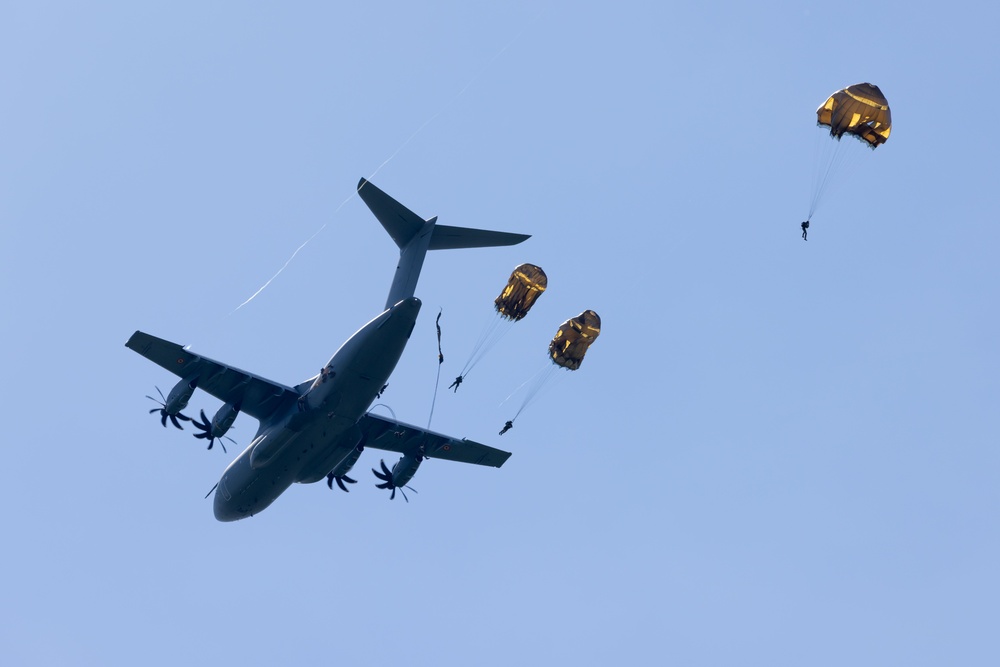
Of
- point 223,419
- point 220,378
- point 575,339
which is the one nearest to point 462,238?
point 575,339

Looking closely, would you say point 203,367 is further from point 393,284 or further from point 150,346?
point 393,284

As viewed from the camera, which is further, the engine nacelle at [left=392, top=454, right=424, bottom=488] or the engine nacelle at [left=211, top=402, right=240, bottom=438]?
the engine nacelle at [left=392, top=454, right=424, bottom=488]

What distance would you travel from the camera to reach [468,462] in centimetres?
5238

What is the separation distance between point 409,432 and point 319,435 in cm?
745

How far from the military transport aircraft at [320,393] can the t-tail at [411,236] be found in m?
0.04

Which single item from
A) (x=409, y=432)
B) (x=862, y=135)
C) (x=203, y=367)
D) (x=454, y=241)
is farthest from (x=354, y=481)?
(x=862, y=135)

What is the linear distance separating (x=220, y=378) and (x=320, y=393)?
5.56 m

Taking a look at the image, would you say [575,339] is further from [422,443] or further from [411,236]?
[422,443]

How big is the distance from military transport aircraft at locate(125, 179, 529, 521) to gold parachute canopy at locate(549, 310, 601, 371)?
155 inches

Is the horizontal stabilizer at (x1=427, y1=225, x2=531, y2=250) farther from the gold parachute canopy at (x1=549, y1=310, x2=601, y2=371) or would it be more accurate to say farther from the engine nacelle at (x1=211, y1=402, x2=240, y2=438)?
the engine nacelle at (x1=211, y1=402, x2=240, y2=438)

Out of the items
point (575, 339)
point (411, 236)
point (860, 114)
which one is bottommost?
point (411, 236)

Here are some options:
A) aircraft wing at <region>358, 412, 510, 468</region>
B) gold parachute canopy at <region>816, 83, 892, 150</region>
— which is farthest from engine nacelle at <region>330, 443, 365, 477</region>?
gold parachute canopy at <region>816, 83, 892, 150</region>

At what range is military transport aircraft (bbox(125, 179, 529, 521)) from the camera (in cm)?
3947

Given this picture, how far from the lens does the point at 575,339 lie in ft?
144
